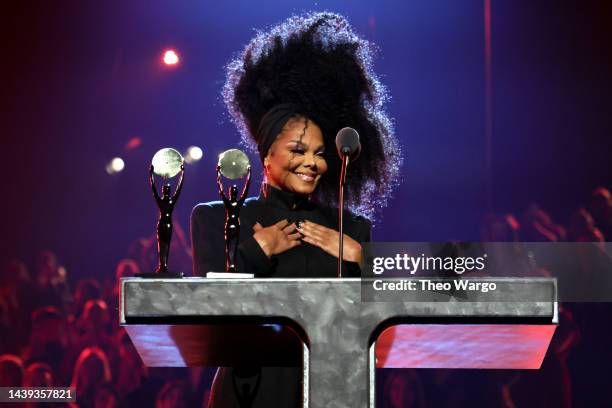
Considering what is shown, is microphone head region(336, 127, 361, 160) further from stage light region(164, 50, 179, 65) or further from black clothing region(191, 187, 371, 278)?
stage light region(164, 50, 179, 65)

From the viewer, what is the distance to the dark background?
13.8ft

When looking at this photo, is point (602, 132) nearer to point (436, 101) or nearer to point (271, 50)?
point (436, 101)

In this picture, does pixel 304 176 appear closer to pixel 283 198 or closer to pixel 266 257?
pixel 283 198

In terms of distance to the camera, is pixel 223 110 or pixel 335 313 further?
pixel 223 110

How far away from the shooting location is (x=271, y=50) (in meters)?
2.66

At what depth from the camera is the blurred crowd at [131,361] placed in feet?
14.3

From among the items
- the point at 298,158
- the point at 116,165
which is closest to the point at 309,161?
the point at 298,158

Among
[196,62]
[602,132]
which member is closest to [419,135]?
[602,132]

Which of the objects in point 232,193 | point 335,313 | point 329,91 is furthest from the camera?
point 329,91

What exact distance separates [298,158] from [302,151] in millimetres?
22

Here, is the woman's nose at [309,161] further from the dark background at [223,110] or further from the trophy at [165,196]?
the dark background at [223,110]

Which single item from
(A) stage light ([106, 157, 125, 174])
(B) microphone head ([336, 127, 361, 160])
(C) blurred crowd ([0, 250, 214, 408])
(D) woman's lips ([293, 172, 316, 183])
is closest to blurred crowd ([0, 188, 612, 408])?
(C) blurred crowd ([0, 250, 214, 408])

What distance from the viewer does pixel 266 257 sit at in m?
2.16

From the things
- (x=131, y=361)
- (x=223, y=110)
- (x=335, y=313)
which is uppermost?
(x=223, y=110)
